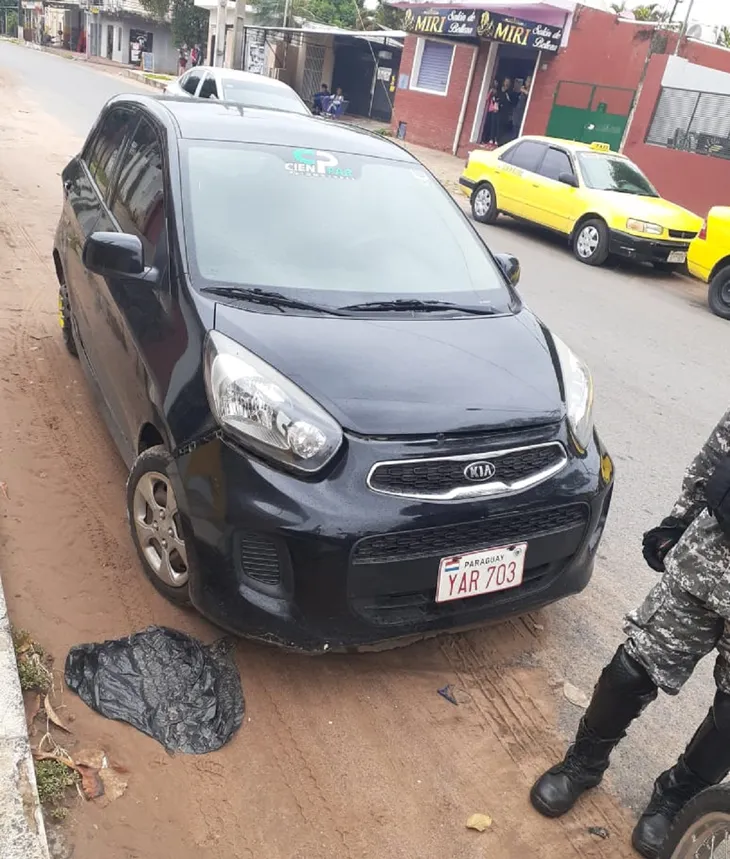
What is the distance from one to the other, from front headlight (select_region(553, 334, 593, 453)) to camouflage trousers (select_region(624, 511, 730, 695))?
0.80m

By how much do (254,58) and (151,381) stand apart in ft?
119

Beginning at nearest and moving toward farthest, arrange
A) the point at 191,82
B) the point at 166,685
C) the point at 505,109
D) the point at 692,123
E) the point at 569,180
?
1. the point at 166,685
2. the point at 569,180
3. the point at 191,82
4. the point at 692,123
5. the point at 505,109

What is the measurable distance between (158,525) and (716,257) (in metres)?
8.59

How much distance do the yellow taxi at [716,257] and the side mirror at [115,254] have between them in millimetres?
8157

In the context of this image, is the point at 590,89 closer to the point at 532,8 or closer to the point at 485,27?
the point at 532,8

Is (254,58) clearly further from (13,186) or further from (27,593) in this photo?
(27,593)

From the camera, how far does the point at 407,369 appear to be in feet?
9.29

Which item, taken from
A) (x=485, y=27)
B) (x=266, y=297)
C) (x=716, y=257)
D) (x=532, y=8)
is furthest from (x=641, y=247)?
(x=485, y=27)

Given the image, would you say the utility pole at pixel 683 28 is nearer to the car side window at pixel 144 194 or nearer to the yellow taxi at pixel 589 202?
the yellow taxi at pixel 589 202

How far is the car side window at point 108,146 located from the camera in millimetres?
4258

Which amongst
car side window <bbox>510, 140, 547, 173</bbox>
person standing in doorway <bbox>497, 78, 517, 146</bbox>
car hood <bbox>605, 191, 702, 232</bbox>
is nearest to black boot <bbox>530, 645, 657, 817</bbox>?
car hood <bbox>605, 191, 702, 232</bbox>

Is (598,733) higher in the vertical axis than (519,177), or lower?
higher

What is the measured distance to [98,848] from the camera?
218cm

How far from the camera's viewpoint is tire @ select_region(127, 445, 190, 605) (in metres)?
2.87
